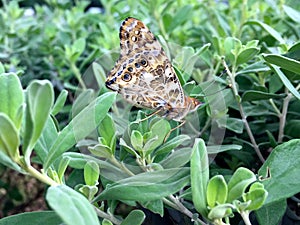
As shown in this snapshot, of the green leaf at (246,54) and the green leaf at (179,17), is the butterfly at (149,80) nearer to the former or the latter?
the green leaf at (246,54)

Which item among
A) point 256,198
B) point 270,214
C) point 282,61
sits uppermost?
point 282,61

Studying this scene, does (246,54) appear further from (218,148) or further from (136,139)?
(136,139)

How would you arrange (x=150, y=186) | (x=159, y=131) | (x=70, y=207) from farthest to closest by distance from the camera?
1. (x=159, y=131)
2. (x=150, y=186)
3. (x=70, y=207)

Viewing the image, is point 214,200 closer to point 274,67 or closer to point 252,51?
point 274,67

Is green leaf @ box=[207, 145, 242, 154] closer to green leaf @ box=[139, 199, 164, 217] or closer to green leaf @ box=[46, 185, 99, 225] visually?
green leaf @ box=[139, 199, 164, 217]

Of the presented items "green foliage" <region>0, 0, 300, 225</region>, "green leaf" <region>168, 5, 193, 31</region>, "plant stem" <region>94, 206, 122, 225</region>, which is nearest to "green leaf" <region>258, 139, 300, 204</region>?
"green foliage" <region>0, 0, 300, 225</region>

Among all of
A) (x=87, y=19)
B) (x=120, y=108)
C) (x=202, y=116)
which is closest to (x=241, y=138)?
(x=202, y=116)

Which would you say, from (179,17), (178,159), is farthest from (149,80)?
(179,17)
